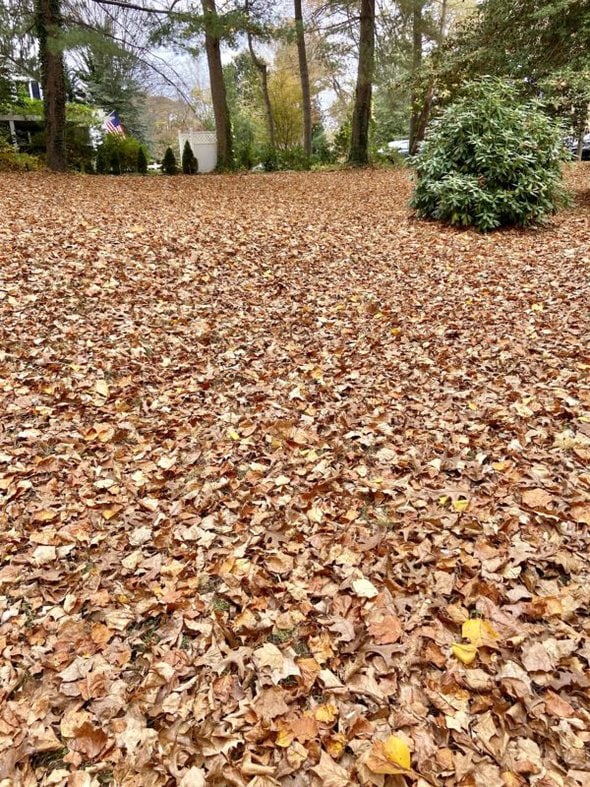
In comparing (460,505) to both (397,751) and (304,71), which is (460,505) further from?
(304,71)

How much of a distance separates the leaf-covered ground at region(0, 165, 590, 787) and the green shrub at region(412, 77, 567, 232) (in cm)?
186

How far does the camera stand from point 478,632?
77.3 inches

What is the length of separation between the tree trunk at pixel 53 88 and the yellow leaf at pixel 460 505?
528 inches

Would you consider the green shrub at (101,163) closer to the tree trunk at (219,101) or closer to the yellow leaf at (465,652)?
the tree trunk at (219,101)

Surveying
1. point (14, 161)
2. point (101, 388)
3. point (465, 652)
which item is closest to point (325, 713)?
point (465, 652)

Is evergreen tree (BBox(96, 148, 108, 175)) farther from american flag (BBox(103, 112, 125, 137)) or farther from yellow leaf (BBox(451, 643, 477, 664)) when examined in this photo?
yellow leaf (BBox(451, 643, 477, 664))

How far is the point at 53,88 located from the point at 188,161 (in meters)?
4.01

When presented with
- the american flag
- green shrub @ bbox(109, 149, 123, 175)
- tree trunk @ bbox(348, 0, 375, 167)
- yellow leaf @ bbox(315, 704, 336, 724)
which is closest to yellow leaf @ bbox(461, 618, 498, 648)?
yellow leaf @ bbox(315, 704, 336, 724)

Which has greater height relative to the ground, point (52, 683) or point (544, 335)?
point (544, 335)

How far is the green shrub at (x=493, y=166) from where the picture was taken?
7.11m

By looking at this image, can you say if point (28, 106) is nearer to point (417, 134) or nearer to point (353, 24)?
point (353, 24)

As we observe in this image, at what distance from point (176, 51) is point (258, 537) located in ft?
41.1

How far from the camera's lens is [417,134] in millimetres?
15852

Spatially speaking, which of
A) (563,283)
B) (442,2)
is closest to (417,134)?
(442,2)
